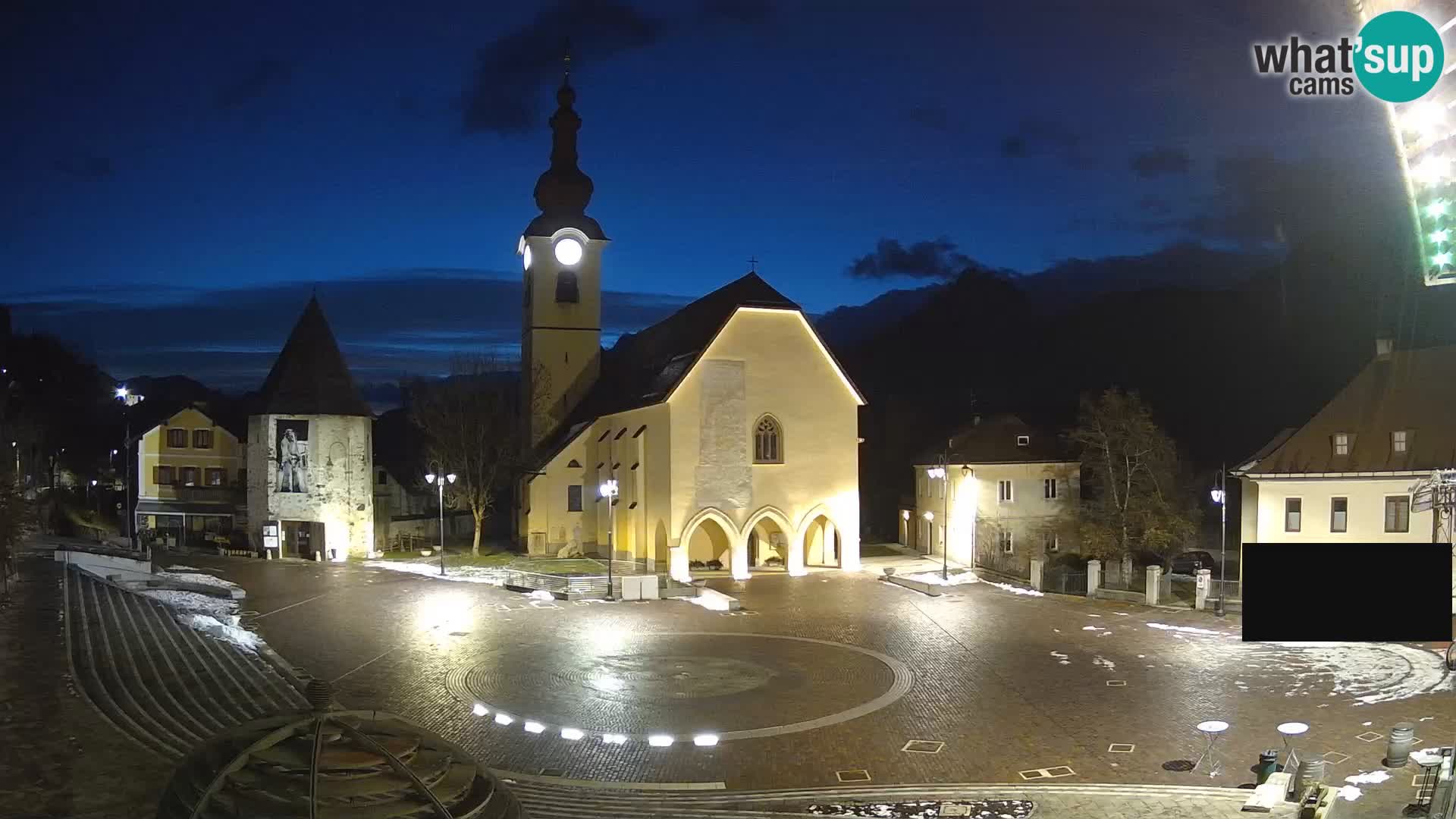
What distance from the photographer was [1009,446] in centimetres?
4444

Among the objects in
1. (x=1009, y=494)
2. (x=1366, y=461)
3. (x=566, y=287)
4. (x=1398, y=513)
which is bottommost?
(x=1009, y=494)

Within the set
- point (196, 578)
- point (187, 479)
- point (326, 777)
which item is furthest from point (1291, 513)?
point (187, 479)

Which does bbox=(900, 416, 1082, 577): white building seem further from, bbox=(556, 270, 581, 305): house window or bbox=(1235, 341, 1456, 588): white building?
bbox=(556, 270, 581, 305): house window

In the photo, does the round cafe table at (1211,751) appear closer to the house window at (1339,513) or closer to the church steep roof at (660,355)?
the house window at (1339,513)

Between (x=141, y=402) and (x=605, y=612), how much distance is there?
65998mm

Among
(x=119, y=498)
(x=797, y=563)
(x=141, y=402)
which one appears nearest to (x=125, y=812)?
(x=797, y=563)

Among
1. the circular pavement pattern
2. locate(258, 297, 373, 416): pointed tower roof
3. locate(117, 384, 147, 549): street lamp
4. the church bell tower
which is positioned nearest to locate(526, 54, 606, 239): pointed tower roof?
the church bell tower

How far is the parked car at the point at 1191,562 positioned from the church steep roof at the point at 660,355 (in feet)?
65.9

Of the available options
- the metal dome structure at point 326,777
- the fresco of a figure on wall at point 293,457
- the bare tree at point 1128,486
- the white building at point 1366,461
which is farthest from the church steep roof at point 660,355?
the metal dome structure at point 326,777

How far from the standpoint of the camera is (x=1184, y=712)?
17.6 m

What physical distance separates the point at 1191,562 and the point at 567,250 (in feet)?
102

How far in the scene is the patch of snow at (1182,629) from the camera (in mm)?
25094

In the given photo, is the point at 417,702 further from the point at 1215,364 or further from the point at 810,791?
the point at 1215,364

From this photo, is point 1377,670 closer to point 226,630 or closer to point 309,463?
point 226,630
